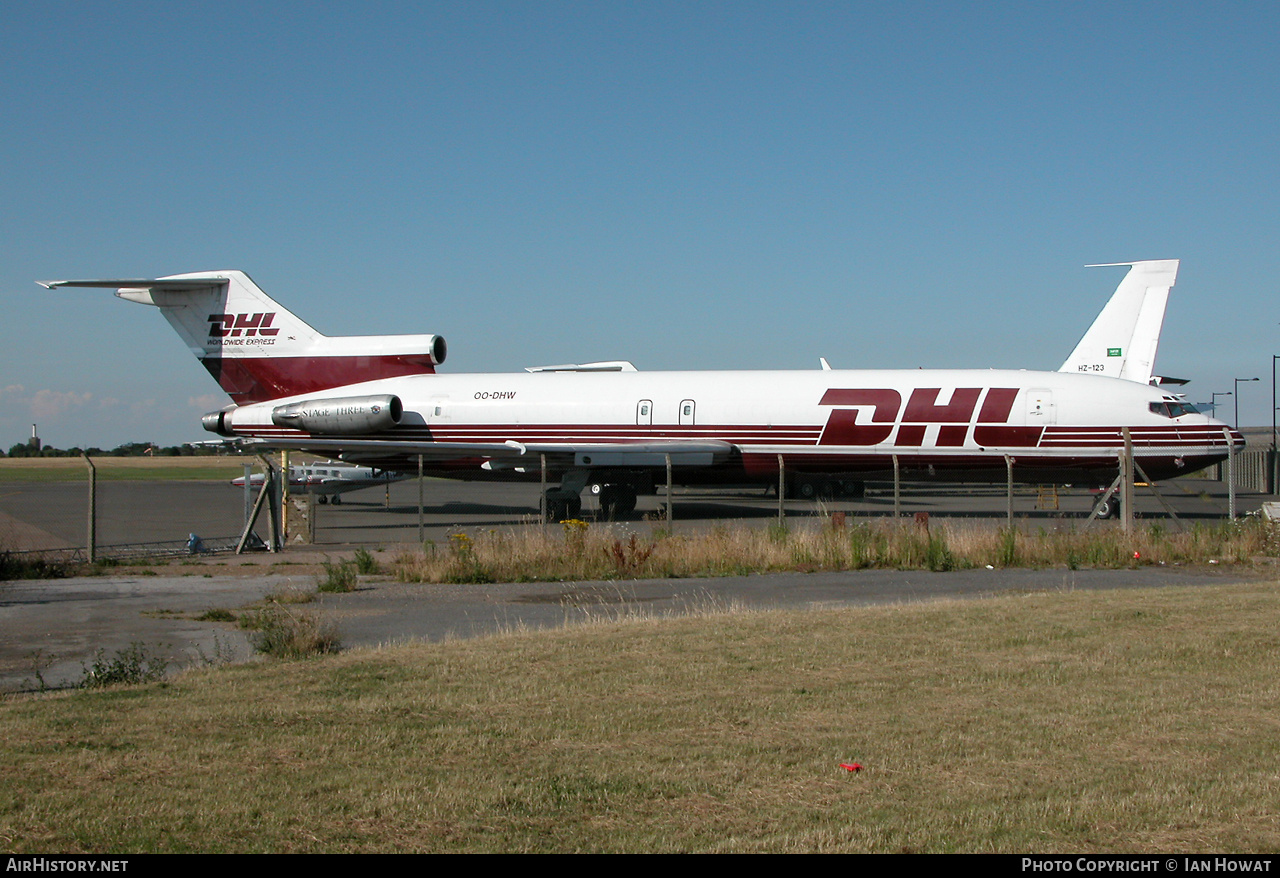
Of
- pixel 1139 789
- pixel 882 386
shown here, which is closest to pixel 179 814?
pixel 1139 789

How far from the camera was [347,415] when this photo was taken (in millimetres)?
29516

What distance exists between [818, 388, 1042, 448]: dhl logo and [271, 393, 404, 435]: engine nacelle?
1139cm

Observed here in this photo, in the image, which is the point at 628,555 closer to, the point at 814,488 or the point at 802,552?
the point at 802,552

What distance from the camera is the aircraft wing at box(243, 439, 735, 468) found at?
27656mm

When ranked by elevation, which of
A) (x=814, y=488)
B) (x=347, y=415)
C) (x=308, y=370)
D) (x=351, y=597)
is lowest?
(x=351, y=597)

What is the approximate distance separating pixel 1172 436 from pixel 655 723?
22.6 metres

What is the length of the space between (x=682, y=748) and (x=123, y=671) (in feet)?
15.0

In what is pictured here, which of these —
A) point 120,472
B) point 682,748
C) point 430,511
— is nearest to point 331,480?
point 430,511

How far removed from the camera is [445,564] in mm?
15742

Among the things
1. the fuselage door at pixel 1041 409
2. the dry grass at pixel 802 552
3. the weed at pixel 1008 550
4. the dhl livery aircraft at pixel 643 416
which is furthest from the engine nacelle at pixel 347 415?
the weed at pixel 1008 550

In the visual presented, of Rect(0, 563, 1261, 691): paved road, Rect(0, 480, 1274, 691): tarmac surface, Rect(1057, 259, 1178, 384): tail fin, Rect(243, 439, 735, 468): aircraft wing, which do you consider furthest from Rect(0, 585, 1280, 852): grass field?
Rect(1057, 259, 1178, 384): tail fin

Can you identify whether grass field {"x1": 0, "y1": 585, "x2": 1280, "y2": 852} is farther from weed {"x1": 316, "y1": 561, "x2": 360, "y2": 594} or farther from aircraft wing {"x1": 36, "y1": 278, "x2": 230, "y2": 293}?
aircraft wing {"x1": 36, "y1": 278, "x2": 230, "y2": 293}

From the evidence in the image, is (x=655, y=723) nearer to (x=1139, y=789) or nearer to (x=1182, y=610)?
(x=1139, y=789)

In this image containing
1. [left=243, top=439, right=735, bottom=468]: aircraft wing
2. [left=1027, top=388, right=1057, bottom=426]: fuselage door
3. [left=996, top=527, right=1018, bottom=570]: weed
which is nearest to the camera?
[left=996, top=527, right=1018, bottom=570]: weed
